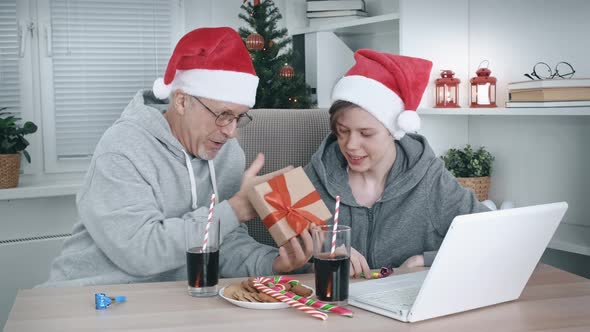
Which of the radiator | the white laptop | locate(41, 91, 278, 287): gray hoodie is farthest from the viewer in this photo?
the radiator

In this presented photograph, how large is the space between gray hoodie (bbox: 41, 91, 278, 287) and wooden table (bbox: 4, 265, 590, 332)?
20 centimetres

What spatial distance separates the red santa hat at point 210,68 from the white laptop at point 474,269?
0.68 m

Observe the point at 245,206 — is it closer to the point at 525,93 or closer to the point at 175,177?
the point at 175,177

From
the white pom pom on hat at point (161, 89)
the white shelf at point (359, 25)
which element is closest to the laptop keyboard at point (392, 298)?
the white pom pom on hat at point (161, 89)

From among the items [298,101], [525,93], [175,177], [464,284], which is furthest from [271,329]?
[298,101]

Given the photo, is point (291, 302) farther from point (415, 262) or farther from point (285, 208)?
point (415, 262)

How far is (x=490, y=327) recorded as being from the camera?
1.22m

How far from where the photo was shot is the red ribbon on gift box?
5.02ft

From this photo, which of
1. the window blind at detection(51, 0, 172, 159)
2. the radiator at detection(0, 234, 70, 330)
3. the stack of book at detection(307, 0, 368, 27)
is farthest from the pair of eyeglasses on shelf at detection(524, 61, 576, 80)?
the radiator at detection(0, 234, 70, 330)

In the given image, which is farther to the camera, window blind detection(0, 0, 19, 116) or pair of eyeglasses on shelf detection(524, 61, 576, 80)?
window blind detection(0, 0, 19, 116)

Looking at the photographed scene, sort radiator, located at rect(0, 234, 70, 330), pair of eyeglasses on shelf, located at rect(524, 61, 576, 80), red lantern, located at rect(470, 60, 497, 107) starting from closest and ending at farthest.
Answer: pair of eyeglasses on shelf, located at rect(524, 61, 576, 80) < red lantern, located at rect(470, 60, 497, 107) < radiator, located at rect(0, 234, 70, 330)

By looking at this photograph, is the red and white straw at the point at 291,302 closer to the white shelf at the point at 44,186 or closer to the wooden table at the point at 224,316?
the wooden table at the point at 224,316

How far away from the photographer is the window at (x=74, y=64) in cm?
374

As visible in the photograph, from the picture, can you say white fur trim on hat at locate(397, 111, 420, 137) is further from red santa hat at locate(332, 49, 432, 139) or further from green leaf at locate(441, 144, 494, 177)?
green leaf at locate(441, 144, 494, 177)
